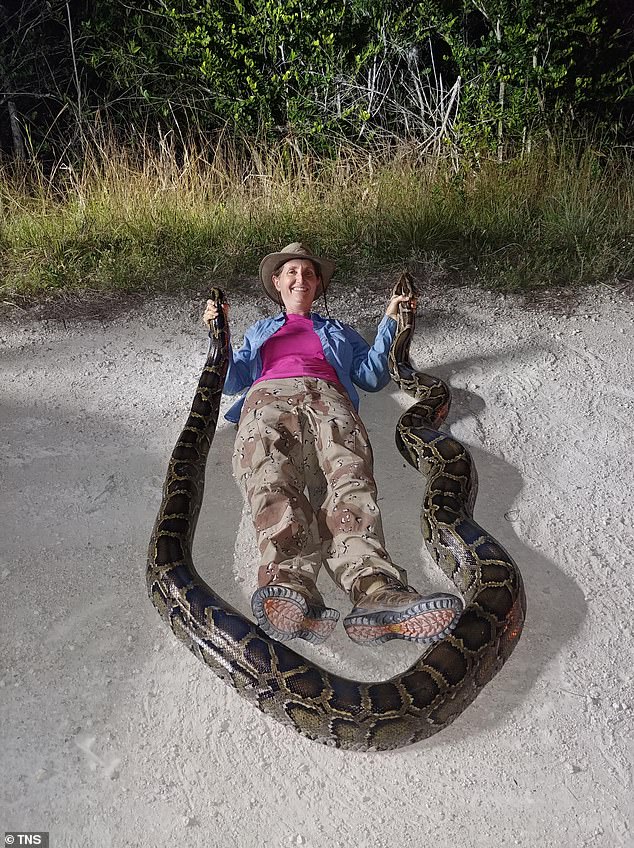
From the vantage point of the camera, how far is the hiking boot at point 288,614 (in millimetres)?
3502

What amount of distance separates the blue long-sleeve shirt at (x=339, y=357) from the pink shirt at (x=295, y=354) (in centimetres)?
5

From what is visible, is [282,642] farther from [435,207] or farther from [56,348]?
[435,207]

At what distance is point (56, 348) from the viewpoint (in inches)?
245

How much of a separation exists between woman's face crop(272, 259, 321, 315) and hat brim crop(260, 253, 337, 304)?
0.04 m

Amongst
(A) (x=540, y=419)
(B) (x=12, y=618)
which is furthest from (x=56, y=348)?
(A) (x=540, y=419)

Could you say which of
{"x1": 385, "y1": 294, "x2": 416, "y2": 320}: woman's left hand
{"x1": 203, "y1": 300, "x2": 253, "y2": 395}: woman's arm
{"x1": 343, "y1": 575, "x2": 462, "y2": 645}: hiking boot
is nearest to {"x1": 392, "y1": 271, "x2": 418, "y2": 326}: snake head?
{"x1": 385, "y1": 294, "x2": 416, "y2": 320}: woman's left hand

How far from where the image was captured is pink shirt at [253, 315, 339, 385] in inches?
196

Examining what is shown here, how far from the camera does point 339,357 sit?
16.9 ft

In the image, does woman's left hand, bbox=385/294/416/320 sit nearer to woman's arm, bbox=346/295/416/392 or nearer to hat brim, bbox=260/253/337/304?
woman's arm, bbox=346/295/416/392

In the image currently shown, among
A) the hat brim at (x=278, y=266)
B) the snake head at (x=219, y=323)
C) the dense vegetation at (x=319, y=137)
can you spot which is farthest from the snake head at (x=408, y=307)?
the dense vegetation at (x=319, y=137)

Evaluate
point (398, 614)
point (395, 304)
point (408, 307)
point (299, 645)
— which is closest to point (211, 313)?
point (395, 304)
